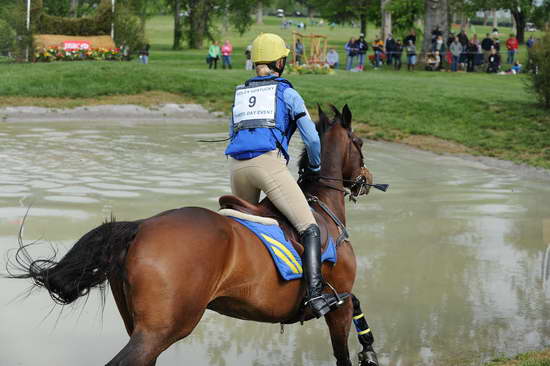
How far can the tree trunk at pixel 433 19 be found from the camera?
132 ft

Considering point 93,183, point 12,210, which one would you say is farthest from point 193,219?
point 93,183

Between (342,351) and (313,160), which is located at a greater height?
(313,160)

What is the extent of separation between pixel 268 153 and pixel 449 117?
18.4 meters

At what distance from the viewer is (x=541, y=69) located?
23.6 meters

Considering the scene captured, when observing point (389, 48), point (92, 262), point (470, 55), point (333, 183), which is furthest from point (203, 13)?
point (92, 262)

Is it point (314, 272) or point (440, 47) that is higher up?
point (440, 47)

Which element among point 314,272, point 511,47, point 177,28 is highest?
point 177,28

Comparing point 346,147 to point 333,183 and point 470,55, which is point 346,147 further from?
point 470,55

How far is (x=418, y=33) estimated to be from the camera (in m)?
62.4

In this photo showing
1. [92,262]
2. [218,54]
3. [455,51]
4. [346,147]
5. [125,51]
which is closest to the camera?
[92,262]

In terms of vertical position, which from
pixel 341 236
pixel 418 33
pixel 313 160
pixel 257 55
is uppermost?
pixel 418 33

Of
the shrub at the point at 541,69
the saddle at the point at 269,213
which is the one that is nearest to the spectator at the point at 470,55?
the shrub at the point at 541,69

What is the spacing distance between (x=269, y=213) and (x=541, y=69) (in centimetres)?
1939

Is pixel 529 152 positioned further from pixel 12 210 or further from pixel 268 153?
pixel 268 153
